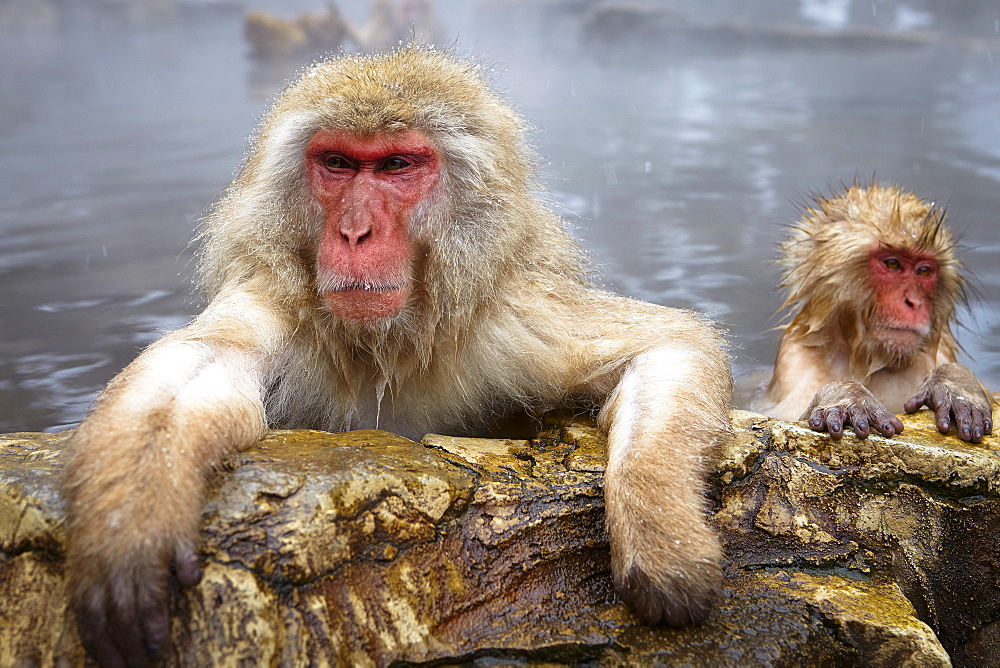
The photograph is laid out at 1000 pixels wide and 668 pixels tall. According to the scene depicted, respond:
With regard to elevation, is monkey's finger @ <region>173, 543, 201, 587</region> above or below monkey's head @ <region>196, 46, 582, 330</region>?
below

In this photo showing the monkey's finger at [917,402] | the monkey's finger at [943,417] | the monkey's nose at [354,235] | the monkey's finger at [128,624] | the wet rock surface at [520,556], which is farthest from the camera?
the monkey's finger at [917,402]

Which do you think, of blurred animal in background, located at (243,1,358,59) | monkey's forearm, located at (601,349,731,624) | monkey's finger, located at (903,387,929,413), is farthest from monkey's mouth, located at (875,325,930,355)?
blurred animal in background, located at (243,1,358,59)

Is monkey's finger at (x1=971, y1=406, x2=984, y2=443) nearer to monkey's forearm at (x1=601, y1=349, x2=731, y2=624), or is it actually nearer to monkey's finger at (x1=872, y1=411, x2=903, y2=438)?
monkey's finger at (x1=872, y1=411, x2=903, y2=438)

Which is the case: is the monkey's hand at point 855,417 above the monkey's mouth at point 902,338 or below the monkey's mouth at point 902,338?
above

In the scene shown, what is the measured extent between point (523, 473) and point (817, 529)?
99cm

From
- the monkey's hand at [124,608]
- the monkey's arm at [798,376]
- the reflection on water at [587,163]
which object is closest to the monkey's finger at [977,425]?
the monkey's arm at [798,376]

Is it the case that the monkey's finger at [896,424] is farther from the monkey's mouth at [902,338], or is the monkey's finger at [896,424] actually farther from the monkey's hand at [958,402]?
the monkey's mouth at [902,338]

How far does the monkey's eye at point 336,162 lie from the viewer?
11.0 feet

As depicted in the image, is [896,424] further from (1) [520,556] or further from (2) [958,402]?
(1) [520,556]

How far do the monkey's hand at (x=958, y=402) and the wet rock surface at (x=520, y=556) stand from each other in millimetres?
125

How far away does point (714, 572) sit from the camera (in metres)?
2.66

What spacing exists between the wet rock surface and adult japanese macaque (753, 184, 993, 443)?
4.48 ft

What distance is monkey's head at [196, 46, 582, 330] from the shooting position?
3156 mm

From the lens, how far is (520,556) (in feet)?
9.30
